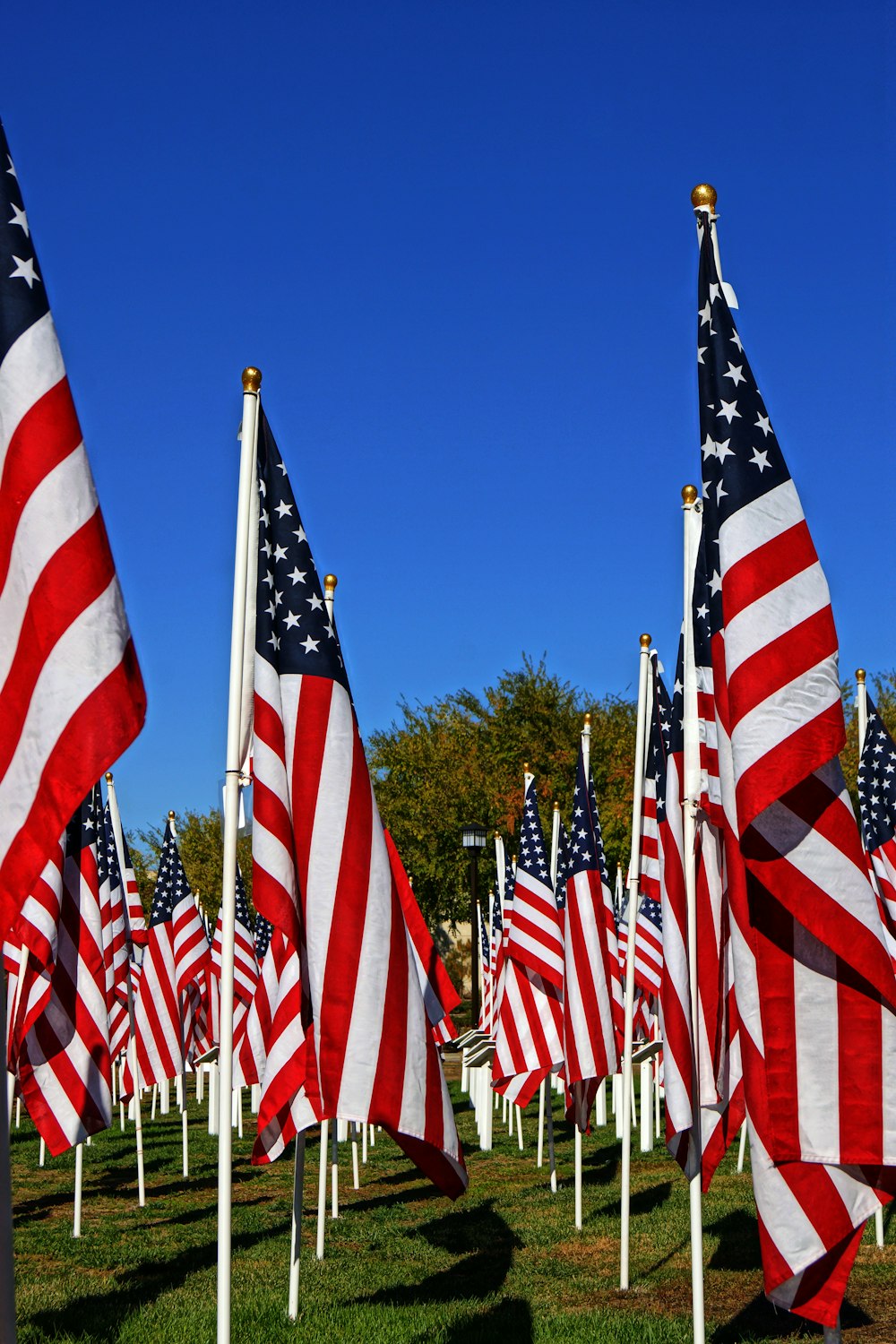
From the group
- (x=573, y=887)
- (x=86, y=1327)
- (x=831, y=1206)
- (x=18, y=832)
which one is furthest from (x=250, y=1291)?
(x=18, y=832)

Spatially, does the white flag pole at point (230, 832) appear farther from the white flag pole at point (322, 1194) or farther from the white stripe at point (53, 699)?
the white flag pole at point (322, 1194)

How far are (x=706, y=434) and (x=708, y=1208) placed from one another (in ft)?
34.7

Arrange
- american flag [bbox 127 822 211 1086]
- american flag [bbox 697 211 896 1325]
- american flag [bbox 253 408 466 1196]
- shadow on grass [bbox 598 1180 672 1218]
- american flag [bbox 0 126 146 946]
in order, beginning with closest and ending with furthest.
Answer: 1. american flag [bbox 0 126 146 946]
2. american flag [bbox 697 211 896 1325]
3. american flag [bbox 253 408 466 1196]
4. shadow on grass [bbox 598 1180 672 1218]
5. american flag [bbox 127 822 211 1086]

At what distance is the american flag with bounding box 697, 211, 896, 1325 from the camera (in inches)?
213

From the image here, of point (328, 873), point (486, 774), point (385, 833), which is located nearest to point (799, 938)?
point (328, 873)

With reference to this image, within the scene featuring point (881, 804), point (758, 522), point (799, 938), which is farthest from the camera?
point (881, 804)

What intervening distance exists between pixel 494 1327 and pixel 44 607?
6.92m

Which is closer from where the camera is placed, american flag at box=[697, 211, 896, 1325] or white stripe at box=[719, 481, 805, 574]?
american flag at box=[697, 211, 896, 1325]

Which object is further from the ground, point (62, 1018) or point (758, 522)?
point (758, 522)

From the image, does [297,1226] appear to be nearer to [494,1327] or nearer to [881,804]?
[494,1327]

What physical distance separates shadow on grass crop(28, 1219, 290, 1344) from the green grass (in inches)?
1.1

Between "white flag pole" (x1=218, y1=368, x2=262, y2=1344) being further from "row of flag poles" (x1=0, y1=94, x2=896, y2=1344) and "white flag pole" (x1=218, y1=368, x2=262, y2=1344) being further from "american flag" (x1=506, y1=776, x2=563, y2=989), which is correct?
"american flag" (x1=506, y1=776, x2=563, y2=989)

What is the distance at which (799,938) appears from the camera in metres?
5.64

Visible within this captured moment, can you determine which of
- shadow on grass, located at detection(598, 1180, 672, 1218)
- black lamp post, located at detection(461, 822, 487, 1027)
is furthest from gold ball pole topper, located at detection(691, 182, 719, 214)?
black lamp post, located at detection(461, 822, 487, 1027)
